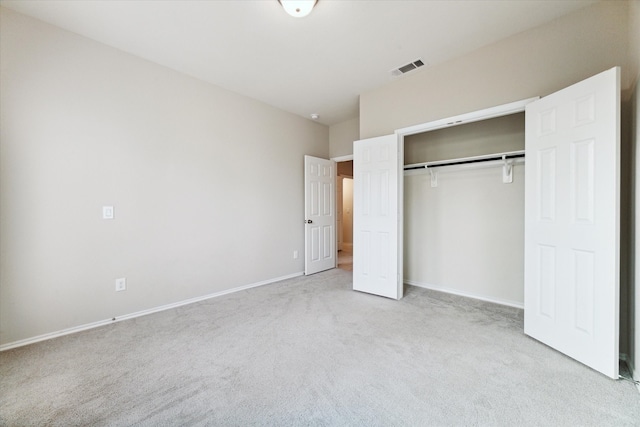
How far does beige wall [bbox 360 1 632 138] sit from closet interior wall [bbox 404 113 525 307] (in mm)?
643

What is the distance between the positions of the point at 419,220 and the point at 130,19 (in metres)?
3.87

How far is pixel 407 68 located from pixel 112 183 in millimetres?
3454

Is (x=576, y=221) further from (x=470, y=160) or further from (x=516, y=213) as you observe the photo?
(x=470, y=160)

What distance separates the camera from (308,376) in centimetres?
174

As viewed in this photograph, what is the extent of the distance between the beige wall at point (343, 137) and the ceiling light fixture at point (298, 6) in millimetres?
2650

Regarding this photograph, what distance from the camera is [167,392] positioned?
1.60 metres

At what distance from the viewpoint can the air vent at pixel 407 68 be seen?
291 centimetres

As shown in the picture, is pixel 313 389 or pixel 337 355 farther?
pixel 337 355

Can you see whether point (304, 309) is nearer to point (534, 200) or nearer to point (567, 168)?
point (534, 200)

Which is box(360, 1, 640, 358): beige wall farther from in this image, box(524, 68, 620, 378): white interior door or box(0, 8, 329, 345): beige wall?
box(0, 8, 329, 345): beige wall

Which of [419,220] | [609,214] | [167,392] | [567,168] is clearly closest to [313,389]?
[167,392]

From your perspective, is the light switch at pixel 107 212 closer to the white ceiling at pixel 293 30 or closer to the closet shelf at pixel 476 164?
the white ceiling at pixel 293 30

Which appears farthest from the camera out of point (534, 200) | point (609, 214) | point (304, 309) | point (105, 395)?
point (304, 309)

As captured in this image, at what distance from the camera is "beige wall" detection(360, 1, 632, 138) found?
2.07 meters
